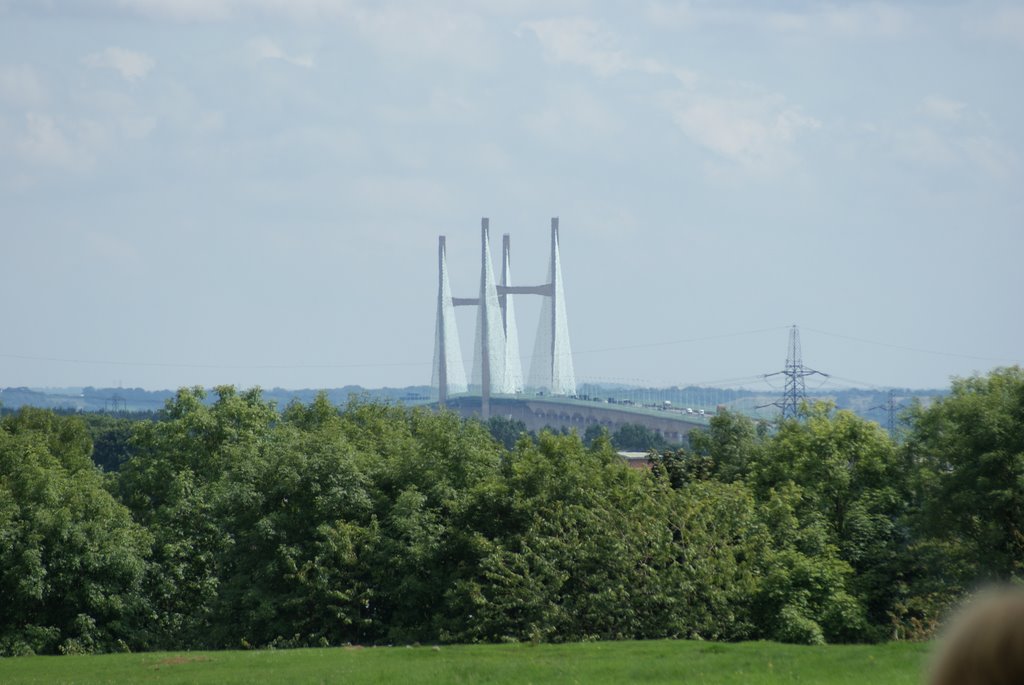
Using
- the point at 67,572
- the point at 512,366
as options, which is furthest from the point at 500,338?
the point at 67,572

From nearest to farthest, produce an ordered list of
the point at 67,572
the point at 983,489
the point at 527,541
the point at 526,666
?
1. the point at 526,666
2. the point at 983,489
3. the point at 527,541
4. the point at 67,572

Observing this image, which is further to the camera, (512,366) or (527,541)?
(512,366)

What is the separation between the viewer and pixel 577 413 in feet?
329

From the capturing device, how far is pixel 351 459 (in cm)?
3238

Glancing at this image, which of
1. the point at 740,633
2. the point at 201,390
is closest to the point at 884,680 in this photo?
the point at 740,633

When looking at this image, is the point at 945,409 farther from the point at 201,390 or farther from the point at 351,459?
the point at 201,390

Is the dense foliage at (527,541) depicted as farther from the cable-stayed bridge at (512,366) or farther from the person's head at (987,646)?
the cable-stayed bridge at (512,366)

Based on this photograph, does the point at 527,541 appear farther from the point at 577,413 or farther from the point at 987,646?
the point at 577,413

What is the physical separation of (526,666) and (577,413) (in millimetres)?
82562

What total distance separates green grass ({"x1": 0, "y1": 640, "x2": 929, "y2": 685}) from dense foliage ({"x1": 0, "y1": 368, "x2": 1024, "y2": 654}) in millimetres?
5555

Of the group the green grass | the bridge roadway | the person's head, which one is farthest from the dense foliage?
the bridge roadway

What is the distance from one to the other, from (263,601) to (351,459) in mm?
4517

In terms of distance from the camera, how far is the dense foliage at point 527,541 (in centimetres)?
2673

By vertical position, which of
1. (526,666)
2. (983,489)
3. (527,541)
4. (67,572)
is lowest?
(67,572)
